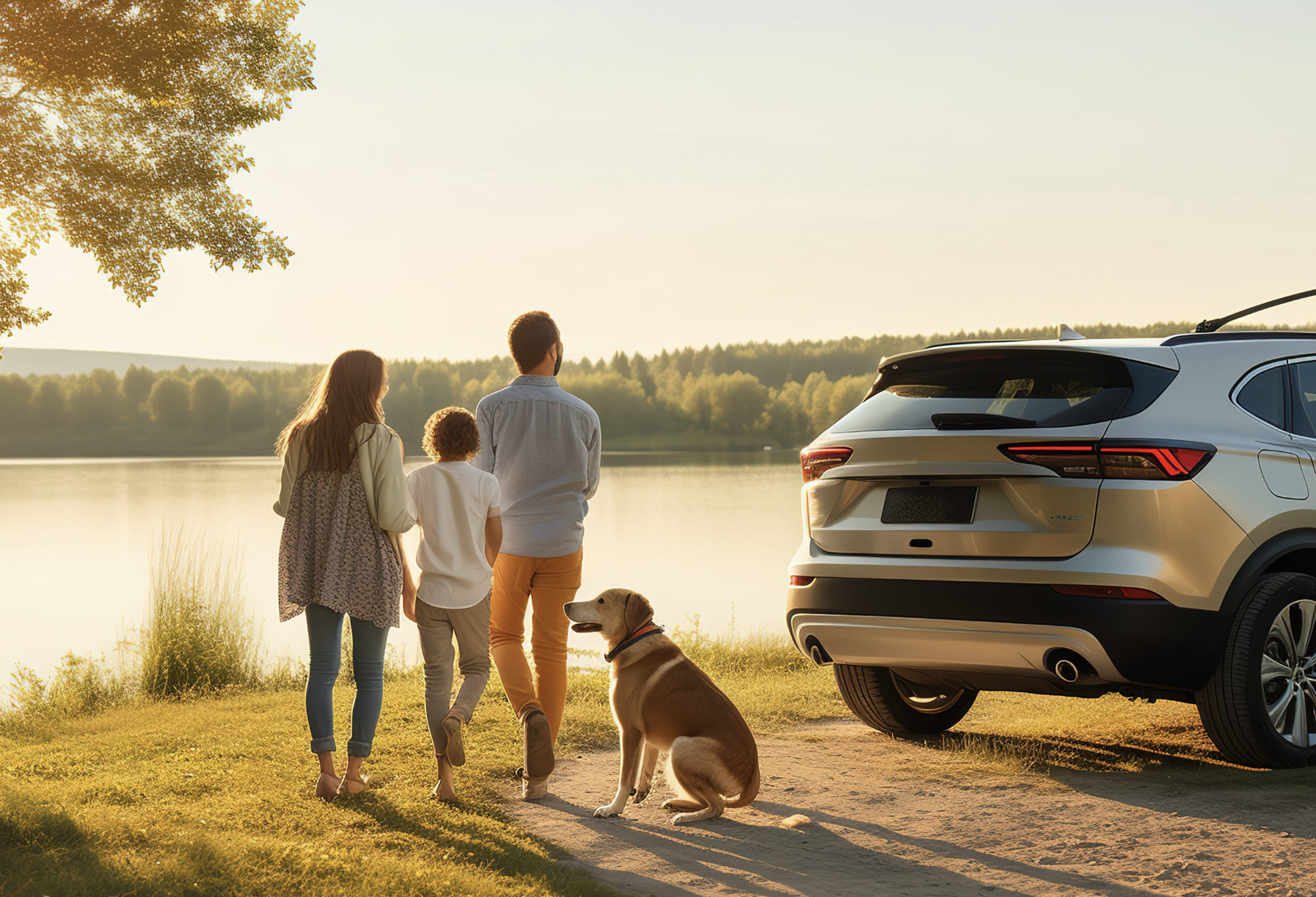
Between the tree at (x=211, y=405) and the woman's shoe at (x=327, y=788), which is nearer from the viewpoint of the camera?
the woman's shoe at (x=327, y=788)

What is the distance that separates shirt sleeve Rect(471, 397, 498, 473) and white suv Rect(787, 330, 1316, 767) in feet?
5.13

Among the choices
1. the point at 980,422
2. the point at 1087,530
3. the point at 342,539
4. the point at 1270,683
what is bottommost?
the point at 1270,683

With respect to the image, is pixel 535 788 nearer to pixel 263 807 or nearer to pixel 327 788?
pixel 327 788

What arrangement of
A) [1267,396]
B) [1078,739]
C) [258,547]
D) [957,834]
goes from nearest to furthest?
[957,834] < [1267,396] < [1078,739] < [258,547]

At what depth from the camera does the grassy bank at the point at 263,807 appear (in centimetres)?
362

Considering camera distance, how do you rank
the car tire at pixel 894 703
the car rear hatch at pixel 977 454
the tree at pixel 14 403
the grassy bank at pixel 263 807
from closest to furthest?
1. the grassy bank at pixel 263 807
2. the car rear hatch at pixel 977 454
3. the car tire at pixel 894 703
4. the tree at pixel 14 403

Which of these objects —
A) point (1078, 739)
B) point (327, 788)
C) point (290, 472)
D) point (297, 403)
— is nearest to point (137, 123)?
point (290, 472)

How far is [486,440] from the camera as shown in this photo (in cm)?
520

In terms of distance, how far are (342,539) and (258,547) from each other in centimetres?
2287

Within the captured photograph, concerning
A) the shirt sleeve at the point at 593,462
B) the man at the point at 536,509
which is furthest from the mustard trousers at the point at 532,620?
the shirt sleeve at the point at 593,462

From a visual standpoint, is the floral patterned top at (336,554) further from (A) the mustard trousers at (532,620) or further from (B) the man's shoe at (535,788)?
(B) the man's shoe at (535,788)

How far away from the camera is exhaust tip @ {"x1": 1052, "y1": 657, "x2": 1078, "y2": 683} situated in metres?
4.45

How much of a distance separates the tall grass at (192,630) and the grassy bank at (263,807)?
121cm

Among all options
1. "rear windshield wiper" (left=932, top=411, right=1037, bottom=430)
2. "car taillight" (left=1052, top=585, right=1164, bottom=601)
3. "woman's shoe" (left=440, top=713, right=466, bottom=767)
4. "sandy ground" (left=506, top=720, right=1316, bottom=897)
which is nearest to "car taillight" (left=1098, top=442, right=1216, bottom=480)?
"rear windshield wiper" (left=932, top=411, right=1037, bottom=430)
